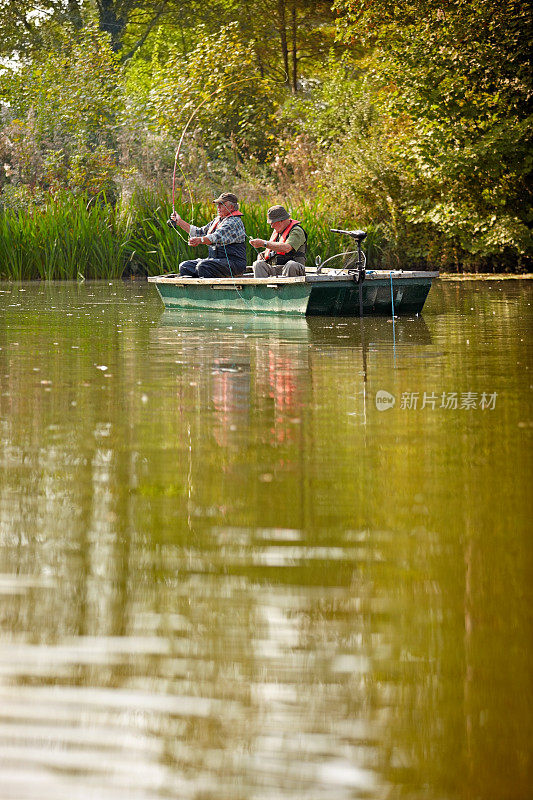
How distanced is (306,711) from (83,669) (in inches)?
24.5

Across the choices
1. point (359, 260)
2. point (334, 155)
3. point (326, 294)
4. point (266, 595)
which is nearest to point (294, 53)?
point (334, 155)

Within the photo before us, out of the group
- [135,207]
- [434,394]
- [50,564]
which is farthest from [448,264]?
[50,564]

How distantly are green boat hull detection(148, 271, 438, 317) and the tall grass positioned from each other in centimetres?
741

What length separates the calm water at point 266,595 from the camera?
289 cm

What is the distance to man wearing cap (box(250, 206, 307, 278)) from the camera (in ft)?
50.6

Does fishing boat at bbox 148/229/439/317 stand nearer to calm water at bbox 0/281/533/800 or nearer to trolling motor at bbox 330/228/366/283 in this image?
trolling motor at bbox 330/228/366/283

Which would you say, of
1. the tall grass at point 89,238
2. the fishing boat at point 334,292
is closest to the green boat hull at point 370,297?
the fishing boat at point 334,292

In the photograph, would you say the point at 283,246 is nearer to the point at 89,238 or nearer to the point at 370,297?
the point at 370,297

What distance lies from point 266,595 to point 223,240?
508 inches

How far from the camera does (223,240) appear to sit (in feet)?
54.6

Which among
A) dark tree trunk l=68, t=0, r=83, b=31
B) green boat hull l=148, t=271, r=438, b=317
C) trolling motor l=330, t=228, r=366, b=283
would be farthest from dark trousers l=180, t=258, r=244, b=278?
dark tree trunk l=68, t=0, r=83, b=31

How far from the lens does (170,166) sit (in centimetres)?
3170

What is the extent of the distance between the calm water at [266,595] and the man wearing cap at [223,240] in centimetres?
788

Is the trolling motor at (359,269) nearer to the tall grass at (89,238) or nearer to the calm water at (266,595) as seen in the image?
the calm water at (266,595)
